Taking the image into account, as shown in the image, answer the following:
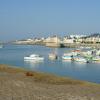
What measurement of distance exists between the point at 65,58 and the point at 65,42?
94.6 metres

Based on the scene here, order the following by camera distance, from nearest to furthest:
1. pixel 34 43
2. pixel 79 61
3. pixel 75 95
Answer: pixel 75 95
pixel 79 61
pixel 34 43

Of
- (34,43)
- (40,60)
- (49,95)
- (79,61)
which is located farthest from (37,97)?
(34,43)

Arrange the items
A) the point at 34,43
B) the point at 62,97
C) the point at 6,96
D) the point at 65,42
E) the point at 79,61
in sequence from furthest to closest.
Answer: the point at 34,43
the point at 65,42
the point at 79,61
the point at 62,97
the point at 6,96

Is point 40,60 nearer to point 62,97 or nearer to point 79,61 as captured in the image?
point 79,61

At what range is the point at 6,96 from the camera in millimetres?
6668

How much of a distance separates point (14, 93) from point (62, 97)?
0.89m

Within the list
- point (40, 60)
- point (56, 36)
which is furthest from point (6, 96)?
point (56, 36)

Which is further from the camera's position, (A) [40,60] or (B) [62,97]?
(A) [40,60]

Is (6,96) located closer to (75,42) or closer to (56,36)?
(75,42)

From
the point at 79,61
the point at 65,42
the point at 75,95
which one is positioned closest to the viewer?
the point at 75,95

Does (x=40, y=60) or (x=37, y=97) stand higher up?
(x=37, y=97)

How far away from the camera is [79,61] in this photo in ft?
155

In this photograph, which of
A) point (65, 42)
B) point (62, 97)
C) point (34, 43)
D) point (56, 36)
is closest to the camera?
point (62, 97)

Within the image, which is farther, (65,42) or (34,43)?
(34,43)
